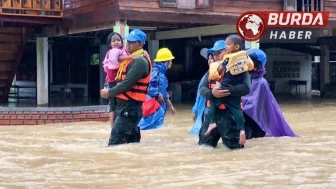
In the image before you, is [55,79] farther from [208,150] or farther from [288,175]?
[288,175]

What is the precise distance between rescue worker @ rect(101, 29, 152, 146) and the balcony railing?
831 cm

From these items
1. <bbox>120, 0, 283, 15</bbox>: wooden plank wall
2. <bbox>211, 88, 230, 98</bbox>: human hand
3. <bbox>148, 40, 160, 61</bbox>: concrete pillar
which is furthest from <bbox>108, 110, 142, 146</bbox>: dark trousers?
<bbox>148, 40, 160, 61</bbox>: concrete pillar

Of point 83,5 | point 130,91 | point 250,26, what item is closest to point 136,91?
point 130,91

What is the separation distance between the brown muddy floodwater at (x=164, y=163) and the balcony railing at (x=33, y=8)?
6050 mm

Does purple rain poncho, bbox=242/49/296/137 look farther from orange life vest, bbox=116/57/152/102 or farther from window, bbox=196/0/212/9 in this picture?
window, bbox=196/0/212/9

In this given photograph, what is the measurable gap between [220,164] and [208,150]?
0.94 m

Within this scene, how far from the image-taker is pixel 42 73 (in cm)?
1736

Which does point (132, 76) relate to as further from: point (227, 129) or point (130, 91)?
point (227, 129)

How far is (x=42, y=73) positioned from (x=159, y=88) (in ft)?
27.1

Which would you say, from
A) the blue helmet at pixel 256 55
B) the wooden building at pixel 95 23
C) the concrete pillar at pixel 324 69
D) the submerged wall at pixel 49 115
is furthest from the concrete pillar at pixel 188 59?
the blue helmet at pixel 256 55

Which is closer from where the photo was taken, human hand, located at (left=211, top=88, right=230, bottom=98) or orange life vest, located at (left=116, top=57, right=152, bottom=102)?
human hand, located at (left=211, top=88, right=230, bottom=98)

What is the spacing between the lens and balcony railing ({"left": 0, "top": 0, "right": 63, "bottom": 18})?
48.6 feet

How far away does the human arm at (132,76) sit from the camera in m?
6.86

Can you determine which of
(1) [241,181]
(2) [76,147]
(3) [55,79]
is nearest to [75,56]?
(3) [55,79]
